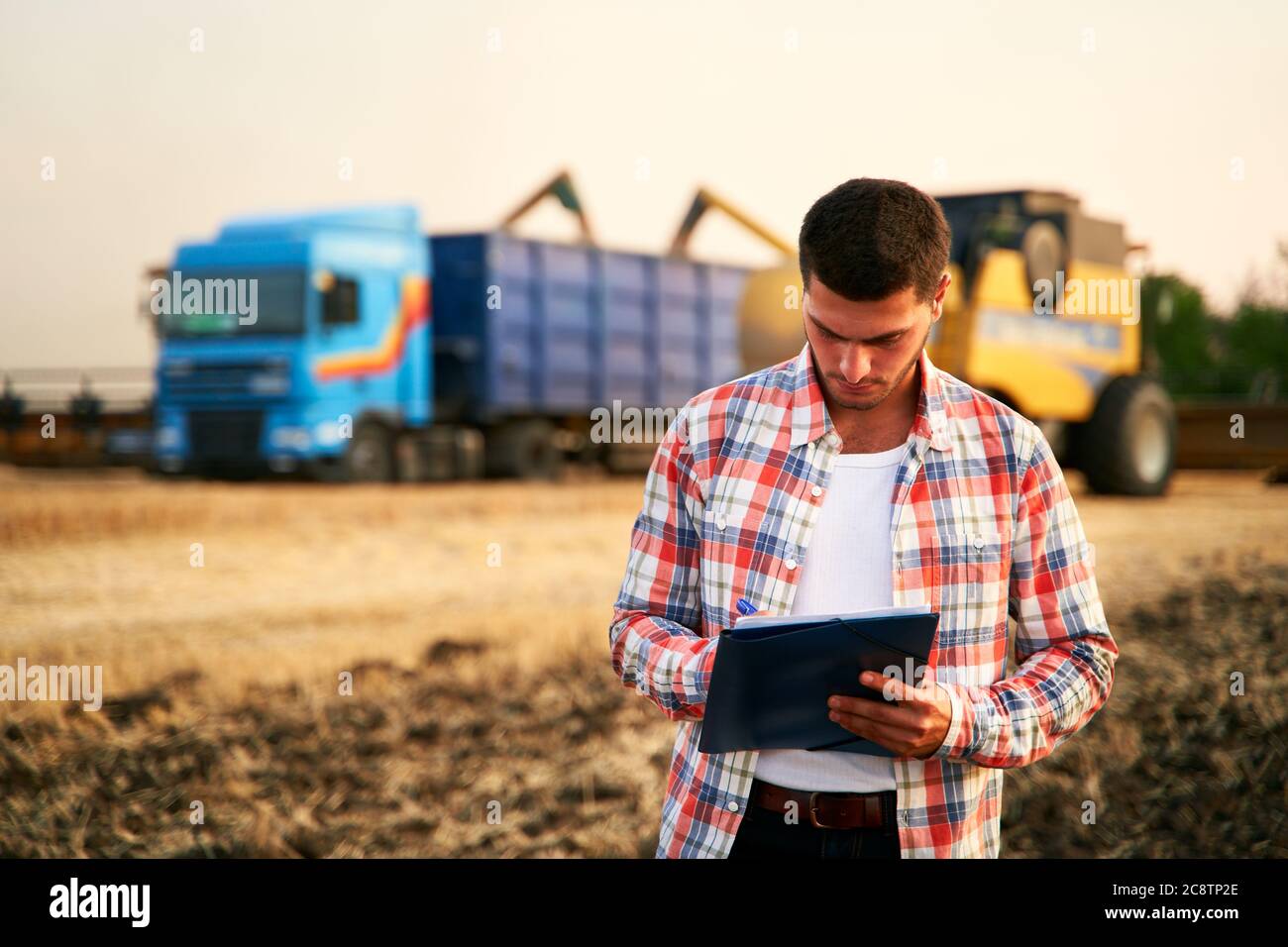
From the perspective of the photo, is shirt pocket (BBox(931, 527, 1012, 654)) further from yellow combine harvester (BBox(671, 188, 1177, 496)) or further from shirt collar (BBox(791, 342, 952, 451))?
yellow combine harvester (BBox(671, 188, 1177, 496))

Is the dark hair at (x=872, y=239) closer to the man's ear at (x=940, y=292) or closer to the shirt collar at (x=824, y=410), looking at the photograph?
the man's ear at (x=940, y=292)

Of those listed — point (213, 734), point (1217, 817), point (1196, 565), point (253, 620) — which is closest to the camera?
point (1217, 817)

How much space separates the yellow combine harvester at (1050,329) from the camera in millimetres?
10945

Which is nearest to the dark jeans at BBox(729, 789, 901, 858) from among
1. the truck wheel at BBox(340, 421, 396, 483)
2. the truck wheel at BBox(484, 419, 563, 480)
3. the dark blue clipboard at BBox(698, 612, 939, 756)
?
the dark blue clipboard at BBox(698, 612, 939, 756)

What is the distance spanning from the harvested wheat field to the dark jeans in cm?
313

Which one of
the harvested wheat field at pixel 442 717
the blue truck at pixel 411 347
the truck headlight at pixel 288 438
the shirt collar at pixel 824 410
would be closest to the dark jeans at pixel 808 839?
the shirt collar at pixel 824 410

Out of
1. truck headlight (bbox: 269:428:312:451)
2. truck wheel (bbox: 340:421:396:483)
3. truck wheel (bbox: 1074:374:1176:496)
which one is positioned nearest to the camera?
truck wheel (bbox: 1074:374:1176:496)

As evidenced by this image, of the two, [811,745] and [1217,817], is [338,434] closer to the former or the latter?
[1217,817]

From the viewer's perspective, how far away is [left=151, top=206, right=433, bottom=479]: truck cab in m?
13.9

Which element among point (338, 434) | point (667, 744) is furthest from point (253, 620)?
point (338, 434)

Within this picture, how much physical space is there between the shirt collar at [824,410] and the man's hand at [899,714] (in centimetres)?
36

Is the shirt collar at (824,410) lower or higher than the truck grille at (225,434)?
higher

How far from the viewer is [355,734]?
6020 mm
